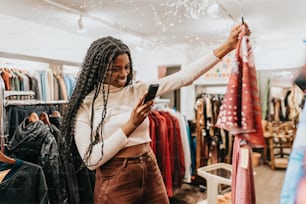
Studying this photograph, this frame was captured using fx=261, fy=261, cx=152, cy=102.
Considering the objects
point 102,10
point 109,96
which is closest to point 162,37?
point 102,10

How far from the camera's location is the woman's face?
2.76 feet

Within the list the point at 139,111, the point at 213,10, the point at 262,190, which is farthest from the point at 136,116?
the point at 262,190

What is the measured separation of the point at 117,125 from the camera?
862mm

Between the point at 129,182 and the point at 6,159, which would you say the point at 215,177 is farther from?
the point at 6,159

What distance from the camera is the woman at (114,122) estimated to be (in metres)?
0.83

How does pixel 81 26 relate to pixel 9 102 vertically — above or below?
above

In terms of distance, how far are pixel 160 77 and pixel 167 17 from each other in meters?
0.31

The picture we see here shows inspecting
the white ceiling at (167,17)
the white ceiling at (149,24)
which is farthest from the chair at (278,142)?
→ the white ceiling at (167,17)

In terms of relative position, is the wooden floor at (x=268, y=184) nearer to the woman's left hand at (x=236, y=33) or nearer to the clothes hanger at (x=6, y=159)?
the woman's left hand at (x=236, y=33)

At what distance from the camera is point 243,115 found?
0.59 metres

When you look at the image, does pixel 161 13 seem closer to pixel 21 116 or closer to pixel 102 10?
pixel 102 10

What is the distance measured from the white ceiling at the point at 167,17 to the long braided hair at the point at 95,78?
8.7 inches

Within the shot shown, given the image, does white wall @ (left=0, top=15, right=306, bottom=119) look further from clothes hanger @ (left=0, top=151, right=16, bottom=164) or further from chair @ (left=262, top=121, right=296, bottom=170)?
clothes hanger @ (left=0, top=151, right=16, bottom=164)

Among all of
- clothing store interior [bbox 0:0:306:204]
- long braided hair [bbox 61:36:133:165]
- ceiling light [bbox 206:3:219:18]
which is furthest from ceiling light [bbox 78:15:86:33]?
ceiling light [bbox 206:3:219:18]
